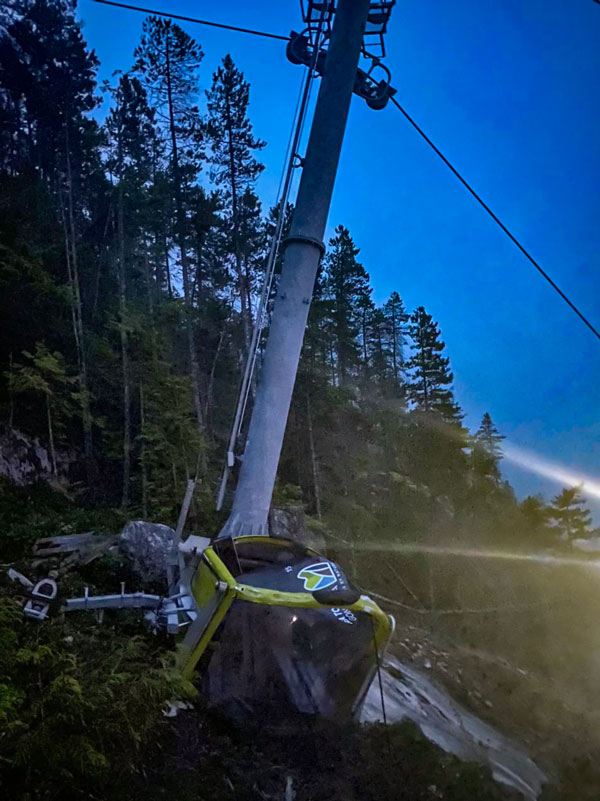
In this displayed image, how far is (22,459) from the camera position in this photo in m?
15.2

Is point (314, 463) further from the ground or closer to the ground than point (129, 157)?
closer to the ground

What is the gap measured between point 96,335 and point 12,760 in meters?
18.6

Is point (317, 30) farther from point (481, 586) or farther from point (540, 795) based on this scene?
point (481, 586)

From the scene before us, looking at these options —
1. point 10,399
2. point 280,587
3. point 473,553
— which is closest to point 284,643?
point 280,587

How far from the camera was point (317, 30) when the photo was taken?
1000cm

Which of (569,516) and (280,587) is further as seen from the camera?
(569,516)

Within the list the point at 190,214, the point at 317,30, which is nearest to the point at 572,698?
the point at 317,30

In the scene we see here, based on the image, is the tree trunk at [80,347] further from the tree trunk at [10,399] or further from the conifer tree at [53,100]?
the tree trunk at [10,399]

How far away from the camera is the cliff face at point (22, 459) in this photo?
14.6 meters

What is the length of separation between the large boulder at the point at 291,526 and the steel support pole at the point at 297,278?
5.66 m

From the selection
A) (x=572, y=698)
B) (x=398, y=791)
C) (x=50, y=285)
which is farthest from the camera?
(x=50, y=285)

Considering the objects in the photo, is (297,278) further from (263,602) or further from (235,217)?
(235,217)

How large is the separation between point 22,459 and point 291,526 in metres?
7.99

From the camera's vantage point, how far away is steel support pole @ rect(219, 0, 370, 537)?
26.6 feet
